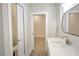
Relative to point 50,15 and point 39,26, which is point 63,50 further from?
point 39,26

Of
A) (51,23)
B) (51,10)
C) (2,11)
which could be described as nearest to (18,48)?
(2,11)

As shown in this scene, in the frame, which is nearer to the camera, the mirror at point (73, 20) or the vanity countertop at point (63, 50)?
the vanity countertop at point (63, 50)

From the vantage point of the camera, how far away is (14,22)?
284 centimetres

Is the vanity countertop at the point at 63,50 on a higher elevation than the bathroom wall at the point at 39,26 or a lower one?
lower

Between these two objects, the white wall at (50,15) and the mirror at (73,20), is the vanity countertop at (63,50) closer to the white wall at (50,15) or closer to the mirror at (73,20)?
the mirror at (73,20)

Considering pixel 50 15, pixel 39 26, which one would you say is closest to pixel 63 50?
pixel 50 15

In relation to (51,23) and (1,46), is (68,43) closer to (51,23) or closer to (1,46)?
(1,46)

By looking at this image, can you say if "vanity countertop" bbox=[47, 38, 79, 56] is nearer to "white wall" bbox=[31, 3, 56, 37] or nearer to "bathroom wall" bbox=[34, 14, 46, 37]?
"white wall" bbox=[31, 3, 56, 37]

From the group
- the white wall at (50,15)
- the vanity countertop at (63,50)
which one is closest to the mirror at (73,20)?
the vanity countertop at (63,50)

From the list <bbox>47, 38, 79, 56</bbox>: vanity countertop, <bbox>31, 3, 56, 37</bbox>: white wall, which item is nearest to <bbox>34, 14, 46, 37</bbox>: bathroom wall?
<bbox>31, 3, 56, 37</bbox>: white wall

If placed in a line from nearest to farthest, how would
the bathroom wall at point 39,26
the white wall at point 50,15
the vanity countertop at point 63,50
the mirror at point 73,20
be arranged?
1. the vanity countertop at point 63,50
2. the mirror at point 73,20
3. the white wall at point 50,15
4. the bathroom wall at point 39,26

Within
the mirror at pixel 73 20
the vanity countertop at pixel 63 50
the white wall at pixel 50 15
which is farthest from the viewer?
the white wall at pixel 50 15

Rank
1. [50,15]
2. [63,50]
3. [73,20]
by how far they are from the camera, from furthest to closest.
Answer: [50,15]
[73,20]
[63,50]

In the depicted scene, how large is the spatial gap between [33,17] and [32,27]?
38 cm
